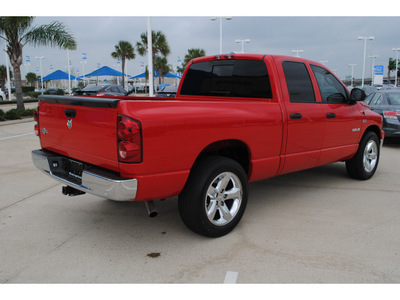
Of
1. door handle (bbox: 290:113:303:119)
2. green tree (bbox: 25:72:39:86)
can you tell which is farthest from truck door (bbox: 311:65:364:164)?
green tree (bbox: 25:72:39:86)

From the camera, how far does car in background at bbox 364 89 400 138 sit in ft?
30.6

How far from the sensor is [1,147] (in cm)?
902

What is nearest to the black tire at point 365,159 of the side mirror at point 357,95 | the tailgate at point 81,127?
the side mirror at point 357,95

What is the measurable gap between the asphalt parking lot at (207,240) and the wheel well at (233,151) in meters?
0.73

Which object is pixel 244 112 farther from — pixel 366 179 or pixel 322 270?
pixel 366 179

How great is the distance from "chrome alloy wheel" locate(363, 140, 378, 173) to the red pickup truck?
1.98 ft

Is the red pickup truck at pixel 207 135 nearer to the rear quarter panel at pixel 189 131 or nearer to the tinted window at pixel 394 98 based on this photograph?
the rear quarter panel at pixel 189 131

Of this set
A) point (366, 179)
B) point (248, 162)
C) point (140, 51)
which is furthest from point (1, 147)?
point (140, 51)

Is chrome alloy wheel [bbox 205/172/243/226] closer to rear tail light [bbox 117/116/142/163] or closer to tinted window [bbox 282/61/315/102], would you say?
rear tail light [bbox 117/116/142/163]

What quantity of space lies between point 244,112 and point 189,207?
1170mm

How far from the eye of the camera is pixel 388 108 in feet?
31.4

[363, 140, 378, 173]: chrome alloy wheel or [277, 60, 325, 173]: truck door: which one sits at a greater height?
[277, 60, 325, 173]: truck door

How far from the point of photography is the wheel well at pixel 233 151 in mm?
3763

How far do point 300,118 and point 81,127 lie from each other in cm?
258
